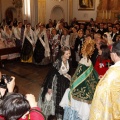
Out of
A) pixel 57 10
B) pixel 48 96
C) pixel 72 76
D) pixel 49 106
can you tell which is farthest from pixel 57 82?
pixel 57 10

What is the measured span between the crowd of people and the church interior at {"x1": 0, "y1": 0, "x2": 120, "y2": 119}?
0.30 ft

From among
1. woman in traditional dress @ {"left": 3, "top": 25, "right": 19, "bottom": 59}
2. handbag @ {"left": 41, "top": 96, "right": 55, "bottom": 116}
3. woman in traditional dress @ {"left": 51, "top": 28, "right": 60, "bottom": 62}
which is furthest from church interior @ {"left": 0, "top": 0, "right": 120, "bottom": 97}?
handbag @ {"left": 41, "top": 96, "right": 55, "bottom": 116}

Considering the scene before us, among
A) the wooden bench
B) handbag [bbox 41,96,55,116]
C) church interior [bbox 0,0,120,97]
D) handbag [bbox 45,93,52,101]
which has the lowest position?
handbag [bbox 41,96,55,116]

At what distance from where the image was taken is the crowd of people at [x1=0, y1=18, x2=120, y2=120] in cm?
208

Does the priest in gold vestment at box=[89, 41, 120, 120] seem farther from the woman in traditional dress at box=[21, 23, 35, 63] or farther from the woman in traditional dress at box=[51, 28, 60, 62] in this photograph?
the woman in traditional dress at box=[21, 23, 35, 63]

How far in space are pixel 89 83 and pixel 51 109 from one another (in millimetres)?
974

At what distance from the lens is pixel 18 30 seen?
32.8 feet

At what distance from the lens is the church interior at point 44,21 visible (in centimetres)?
875

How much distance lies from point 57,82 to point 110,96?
2054 millimetres

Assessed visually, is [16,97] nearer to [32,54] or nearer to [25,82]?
[25,82]

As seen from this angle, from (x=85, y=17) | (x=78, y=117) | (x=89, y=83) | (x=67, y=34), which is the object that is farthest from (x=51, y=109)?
(x=85, y=17)

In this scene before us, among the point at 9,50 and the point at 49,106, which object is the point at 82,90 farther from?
the point at 9,50

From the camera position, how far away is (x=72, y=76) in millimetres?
4984

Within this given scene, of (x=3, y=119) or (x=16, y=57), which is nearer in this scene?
(x=3, y=119)
